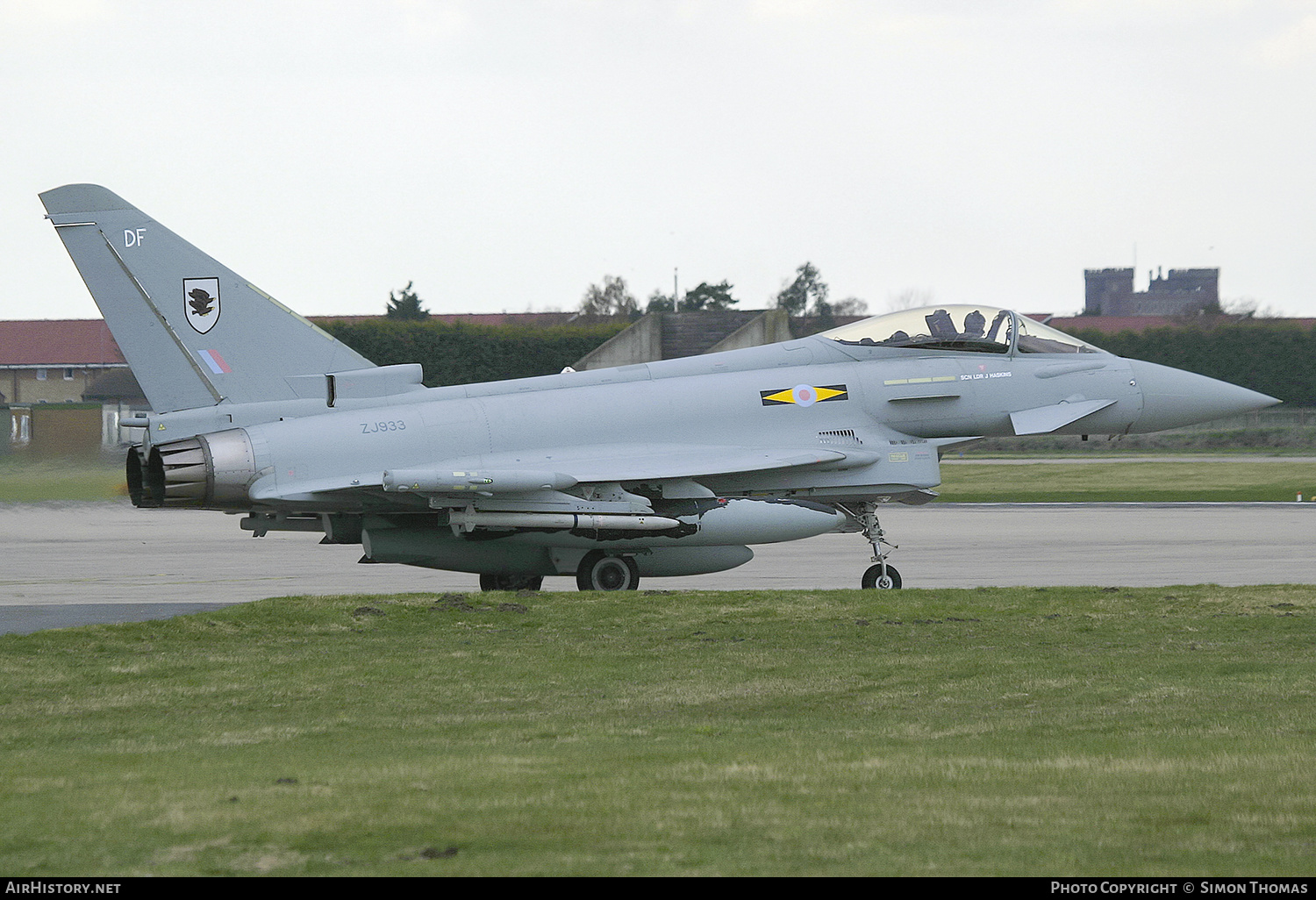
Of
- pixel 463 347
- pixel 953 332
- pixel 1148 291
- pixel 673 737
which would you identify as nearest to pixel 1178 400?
pixel 953 332

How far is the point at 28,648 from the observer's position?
10953 millimetres

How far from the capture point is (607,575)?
1598 cm

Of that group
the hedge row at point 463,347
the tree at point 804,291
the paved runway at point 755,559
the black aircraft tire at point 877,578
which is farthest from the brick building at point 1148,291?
the black aircraft tire at point 877,578

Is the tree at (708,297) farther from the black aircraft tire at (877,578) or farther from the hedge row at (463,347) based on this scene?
the black aircraft tire at (877,578)

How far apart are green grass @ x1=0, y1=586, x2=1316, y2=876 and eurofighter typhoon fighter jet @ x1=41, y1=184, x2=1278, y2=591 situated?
1.57 meters

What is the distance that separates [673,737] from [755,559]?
1325 centimetres

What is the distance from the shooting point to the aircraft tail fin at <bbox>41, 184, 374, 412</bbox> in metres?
15.1

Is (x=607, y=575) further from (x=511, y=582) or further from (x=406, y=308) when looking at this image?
(x=406, y=308)

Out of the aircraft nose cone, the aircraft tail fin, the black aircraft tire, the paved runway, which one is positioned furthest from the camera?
the aircraft nose cone

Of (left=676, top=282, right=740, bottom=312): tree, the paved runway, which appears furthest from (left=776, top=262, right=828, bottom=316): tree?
the paved runway

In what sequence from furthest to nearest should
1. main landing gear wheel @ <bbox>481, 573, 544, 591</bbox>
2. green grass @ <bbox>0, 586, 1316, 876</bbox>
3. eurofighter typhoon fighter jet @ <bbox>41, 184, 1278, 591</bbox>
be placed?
main landing gear wheel @ <bbox>481, 573, 544, 591</bbox>
eurofighter typhoon fighter jet @ <bbox>41, 184, 1278, 591</bbox>
green grass @ <bbox>0, 586, 1316, 876</bbox>

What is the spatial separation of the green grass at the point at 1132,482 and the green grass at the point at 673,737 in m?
21.3

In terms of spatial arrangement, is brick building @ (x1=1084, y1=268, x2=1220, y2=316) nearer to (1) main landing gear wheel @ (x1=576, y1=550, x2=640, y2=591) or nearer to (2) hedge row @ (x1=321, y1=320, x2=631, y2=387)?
(2) hedge row @ (x1=321, y1=320, x2=631, y2=387)
